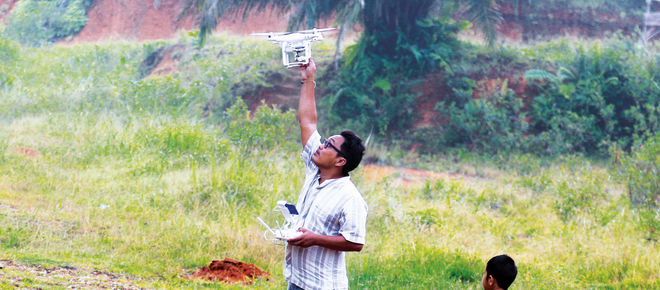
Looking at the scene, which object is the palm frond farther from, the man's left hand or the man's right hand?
the man's left hand

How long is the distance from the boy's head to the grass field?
2685 millimetres

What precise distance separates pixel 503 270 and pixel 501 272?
2 cm

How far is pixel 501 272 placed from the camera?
3.39 m

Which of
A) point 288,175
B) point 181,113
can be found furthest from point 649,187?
point 181,113

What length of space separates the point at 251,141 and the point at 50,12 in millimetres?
21766

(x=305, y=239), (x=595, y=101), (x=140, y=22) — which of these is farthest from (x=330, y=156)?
(x=140, y=22)

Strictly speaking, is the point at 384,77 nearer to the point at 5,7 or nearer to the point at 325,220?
the point at 325,220

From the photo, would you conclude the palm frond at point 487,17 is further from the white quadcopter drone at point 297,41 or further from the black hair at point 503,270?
the black hair at point 503,270

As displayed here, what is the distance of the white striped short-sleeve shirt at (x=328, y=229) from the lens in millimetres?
3270

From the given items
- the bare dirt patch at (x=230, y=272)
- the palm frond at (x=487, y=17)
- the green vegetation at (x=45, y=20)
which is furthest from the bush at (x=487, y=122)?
the green vegetation at (x=45, y=20)

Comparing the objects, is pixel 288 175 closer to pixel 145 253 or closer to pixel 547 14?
pixel 145 253

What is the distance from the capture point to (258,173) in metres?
9.36

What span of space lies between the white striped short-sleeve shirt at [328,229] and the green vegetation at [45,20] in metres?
24.8

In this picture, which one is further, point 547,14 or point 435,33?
point 547,14
